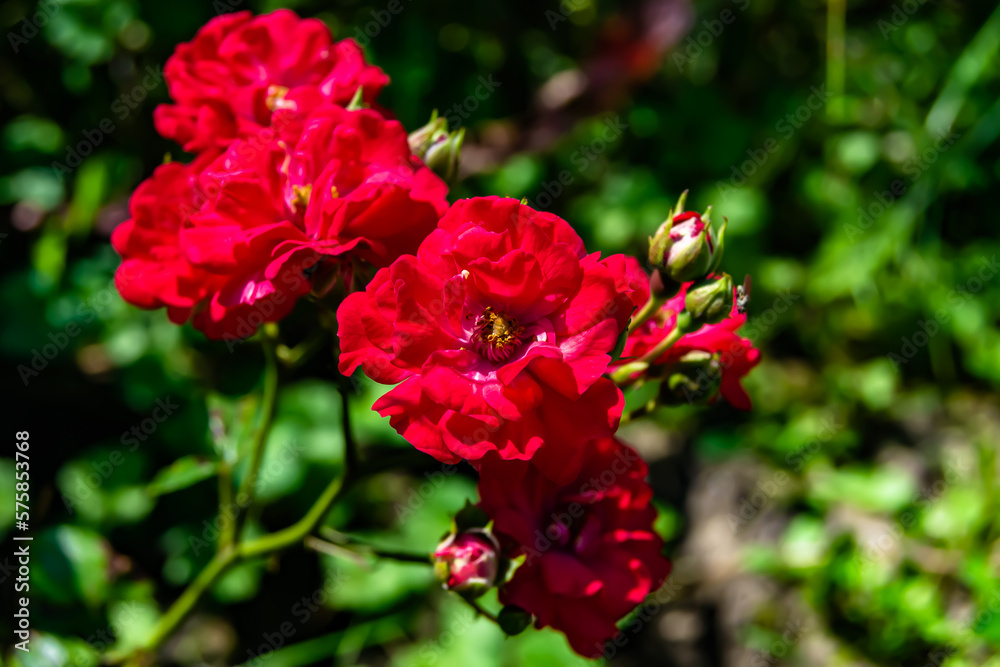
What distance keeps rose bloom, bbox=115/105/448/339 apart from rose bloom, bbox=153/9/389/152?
15 centimetres

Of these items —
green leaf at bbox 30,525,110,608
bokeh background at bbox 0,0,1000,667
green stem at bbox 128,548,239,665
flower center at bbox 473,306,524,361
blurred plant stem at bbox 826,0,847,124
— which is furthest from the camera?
blurred plant stem at bbox 826,0,847,124

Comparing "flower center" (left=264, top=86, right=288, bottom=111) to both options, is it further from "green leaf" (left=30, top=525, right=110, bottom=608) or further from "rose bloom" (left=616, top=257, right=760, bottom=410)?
"green leaf" (left=30, top=525, right=110, bottom=608)

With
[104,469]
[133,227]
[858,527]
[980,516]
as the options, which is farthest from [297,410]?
[980,516]

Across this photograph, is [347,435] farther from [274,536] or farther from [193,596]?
[193,596]

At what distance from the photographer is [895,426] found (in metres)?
3.04

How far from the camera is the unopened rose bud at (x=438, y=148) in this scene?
4.61 feet

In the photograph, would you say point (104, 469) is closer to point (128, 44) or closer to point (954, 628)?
point (128, 44)

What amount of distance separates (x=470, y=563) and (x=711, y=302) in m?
0.56

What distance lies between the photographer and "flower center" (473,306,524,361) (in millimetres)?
1179

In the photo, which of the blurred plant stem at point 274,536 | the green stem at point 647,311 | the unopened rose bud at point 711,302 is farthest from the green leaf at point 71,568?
the unopened rose bud at point 711,302

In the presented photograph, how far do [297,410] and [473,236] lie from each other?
1.73 meters

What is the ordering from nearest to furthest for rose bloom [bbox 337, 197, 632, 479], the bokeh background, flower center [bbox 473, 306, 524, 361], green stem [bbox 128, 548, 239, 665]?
rose bloom [bbox 337, 197, 632, 479]
flower center [bbox 473, 306, 524, 361]
green stem [bbox 128, 548, 239, 665]
the bokeh background

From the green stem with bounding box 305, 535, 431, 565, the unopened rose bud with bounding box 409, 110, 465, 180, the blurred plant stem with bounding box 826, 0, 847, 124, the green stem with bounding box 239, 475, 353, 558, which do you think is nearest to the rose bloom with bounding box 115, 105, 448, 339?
the unopened rose bud with bounding box 409, 110, 465, 180

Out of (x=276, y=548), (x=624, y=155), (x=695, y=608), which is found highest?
(x=276, y=548)
